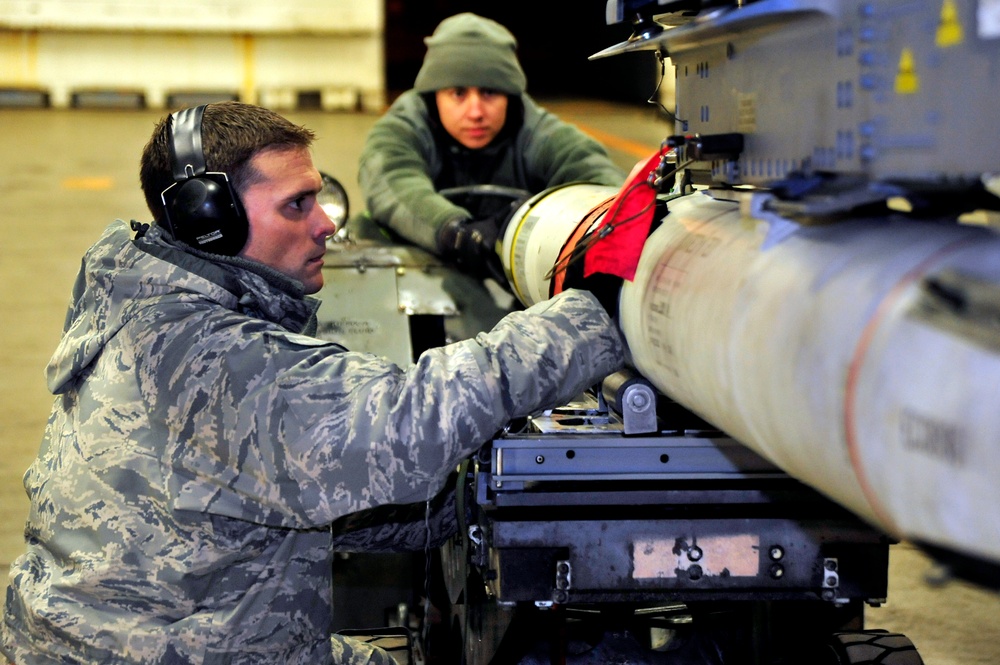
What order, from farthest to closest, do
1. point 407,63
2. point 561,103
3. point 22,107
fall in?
point 407,63 → point 561,103 → point 22,107

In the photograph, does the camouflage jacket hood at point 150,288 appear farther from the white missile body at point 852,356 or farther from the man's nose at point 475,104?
the man's nose at point 475,104

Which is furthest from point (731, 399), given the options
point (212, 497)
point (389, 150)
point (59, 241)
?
point (59, 241)

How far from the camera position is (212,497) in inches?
85.2

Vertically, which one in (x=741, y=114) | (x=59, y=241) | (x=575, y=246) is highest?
(x=741, y=114)

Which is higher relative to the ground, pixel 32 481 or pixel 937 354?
pixel 937 354

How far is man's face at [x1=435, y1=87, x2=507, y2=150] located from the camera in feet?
15.6

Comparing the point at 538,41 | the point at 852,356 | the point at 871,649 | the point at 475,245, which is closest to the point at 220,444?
the point at 852,356

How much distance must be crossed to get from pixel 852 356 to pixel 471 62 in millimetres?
3489

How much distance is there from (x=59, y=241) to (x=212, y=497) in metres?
7.34

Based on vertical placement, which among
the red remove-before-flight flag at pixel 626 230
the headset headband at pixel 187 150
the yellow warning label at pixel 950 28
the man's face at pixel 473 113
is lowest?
the red remove-before-flight flag at pixel 626 230

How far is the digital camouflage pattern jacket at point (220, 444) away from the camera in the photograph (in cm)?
204

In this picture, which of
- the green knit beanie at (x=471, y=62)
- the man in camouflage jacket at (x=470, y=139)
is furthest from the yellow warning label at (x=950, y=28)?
the green knit beanie at (x=471, y=62)

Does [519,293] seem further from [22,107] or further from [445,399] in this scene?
[22,107]

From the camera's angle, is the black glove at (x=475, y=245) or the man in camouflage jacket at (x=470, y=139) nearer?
the black glove at (x=475, y=245)
